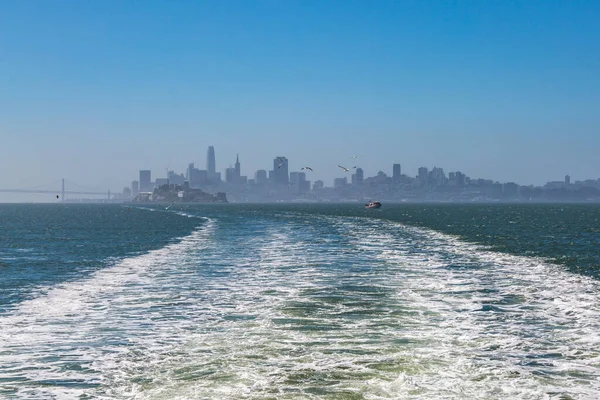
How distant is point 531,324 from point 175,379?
11.7m

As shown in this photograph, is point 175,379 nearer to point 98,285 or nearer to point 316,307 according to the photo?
point 316,307

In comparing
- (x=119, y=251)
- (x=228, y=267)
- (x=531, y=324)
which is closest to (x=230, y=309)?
(x=531, y=324)

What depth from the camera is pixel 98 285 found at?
31.5 metres

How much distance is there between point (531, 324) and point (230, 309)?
33.8 feet

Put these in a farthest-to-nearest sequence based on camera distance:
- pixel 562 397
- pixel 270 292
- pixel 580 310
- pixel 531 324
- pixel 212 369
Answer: pixel 270 292, pixel 580 310, pixel 531 324, pixel 212 369, pixel 562 397

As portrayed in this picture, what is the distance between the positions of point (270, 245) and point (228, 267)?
1895 cm

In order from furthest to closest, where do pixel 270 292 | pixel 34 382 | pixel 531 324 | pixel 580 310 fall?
pixel 270 292, pixel 580 310, pixel 531 324, pixel 34 382

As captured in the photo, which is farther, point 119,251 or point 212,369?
point 119,251

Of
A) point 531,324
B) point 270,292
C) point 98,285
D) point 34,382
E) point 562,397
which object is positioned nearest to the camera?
point 562,397

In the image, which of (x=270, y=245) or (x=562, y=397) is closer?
(x=562, y=397)

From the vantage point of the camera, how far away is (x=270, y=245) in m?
58.1

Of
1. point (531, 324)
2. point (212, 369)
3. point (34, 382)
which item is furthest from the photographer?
point (531, 324)

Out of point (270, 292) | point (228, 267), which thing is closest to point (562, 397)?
point (270, 292)

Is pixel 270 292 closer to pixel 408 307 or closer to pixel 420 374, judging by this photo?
pixel 408 307
